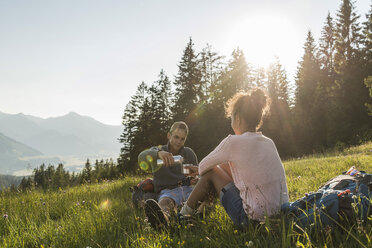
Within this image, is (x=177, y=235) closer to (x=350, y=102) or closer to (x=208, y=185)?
(x=208, y=185)

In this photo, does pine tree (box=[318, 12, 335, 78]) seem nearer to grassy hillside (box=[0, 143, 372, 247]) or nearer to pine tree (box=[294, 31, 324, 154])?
pine tree (box=[294, 31, 324, 154])

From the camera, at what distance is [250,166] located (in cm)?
288

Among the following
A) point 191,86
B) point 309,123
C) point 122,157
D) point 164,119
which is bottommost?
point 122,157

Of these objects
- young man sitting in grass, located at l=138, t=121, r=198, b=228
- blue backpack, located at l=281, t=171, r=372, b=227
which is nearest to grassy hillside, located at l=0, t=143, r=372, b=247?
blue backpack, located at l=281, t=171, r=372, b=227

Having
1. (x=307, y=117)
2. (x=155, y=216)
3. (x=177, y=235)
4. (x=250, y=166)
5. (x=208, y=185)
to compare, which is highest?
(x=307, y=117)

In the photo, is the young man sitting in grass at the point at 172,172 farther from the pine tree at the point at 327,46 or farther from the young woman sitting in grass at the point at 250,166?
the pine tree at the point at 327,46

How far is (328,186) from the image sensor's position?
3.29 m

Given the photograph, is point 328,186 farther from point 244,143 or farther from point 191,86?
point 191,86

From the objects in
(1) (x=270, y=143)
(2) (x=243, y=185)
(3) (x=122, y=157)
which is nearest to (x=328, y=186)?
(1) (x=270, y=143)

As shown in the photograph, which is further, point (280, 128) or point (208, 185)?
point (280, 128)

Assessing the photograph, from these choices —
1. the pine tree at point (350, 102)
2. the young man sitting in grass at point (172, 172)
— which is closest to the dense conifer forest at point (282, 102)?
the pine tree at point (350, 102)

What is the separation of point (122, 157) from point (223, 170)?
39320 mm

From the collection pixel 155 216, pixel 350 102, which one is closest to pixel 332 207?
pixel 155 216

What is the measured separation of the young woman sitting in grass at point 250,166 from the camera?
2850 millimetres
